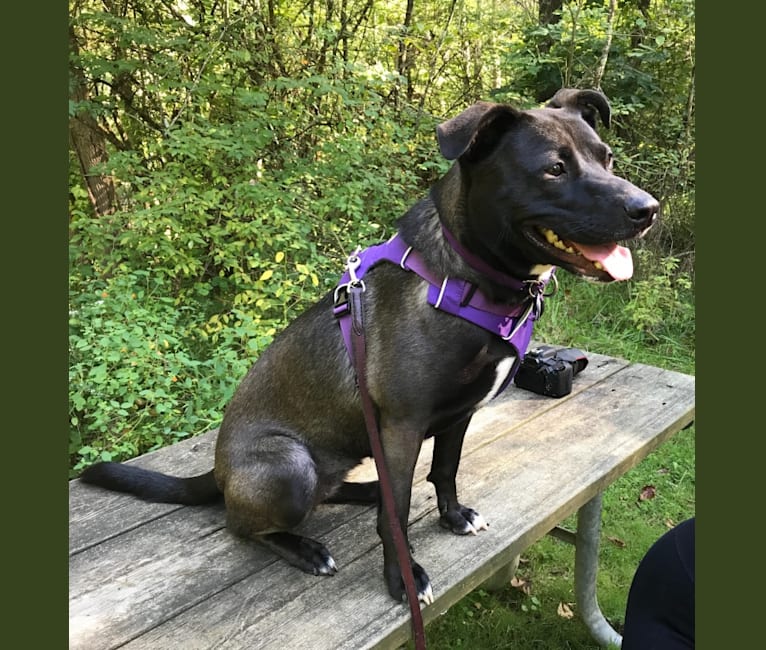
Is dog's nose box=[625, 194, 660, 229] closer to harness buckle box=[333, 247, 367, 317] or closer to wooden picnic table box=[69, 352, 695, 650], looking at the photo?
harness buckle box=[333, 247, 367, 317]

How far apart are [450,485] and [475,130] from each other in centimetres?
106

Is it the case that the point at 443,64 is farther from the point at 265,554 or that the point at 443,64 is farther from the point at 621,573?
the point at 265,554

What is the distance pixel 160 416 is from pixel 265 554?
65.9 inches

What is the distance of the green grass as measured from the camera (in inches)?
108

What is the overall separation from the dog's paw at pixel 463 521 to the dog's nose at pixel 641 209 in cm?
98

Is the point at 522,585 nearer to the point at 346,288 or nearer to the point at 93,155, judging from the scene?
the point at 346,288

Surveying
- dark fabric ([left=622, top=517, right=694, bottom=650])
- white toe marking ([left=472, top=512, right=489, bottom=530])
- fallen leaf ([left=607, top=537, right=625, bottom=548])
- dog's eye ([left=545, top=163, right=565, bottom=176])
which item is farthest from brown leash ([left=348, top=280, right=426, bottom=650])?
fallen leaf ([left=607, top=537, right=625, bottom=548])

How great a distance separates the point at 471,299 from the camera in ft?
5.51

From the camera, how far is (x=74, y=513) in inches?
78.3

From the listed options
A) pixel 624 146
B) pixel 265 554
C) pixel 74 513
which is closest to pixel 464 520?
pixel 265 554

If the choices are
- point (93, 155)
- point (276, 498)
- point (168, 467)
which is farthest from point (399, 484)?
point (93, 155)

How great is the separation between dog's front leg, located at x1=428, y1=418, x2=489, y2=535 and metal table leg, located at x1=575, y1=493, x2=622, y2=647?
858 millimetres

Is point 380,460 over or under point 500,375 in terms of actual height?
under

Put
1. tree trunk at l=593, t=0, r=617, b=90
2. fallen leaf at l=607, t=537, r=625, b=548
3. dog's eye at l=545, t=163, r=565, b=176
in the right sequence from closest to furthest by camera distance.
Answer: dog's eye at l=545, t=163, r=565, b=176, fallen leaf at l=607, t=537, r=625, b=548, tree trunk at l=593, t=0, r=617, b=90
